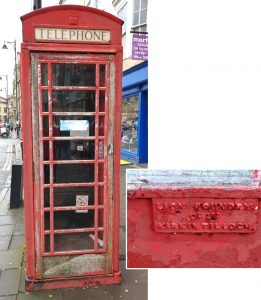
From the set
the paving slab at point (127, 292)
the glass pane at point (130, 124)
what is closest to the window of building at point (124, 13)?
the glass pane at point (130, 124)

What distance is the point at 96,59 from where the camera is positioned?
262 centimetres

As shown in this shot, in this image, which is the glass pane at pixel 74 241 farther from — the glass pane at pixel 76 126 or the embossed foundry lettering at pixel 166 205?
the embossed foundry lettering at pixel 166 205

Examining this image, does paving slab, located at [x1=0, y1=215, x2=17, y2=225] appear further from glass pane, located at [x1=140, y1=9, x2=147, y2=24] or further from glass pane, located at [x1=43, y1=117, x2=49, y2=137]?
glass pane, located at [x1=140, y1=9, x2=147, y2=24]

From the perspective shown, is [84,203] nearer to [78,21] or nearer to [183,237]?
[78,21]

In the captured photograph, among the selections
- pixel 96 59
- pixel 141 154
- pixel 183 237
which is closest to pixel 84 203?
pixel 96 59

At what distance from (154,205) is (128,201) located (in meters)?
0.10

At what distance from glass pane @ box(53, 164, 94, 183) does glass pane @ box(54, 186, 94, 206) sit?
0.08 m

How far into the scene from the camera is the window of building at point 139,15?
9664 millimetres

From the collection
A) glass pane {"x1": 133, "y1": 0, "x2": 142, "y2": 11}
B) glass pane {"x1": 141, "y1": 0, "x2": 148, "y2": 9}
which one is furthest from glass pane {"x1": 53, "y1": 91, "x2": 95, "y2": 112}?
glass pane {"x1": 133, "y1": 0, "x2": 142, "y2": 11}

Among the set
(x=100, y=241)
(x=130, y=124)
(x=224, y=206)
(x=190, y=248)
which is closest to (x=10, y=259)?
(x=100, y=241)

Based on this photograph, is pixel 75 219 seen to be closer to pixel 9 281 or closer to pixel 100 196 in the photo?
pixel 100 196

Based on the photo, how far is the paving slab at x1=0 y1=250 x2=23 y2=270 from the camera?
10.7 ft

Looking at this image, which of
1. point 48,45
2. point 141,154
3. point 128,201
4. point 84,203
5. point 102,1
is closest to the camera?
point 128,201

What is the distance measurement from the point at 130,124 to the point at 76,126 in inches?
332
